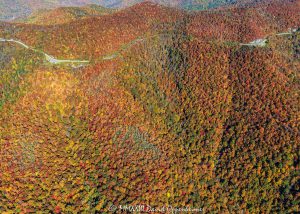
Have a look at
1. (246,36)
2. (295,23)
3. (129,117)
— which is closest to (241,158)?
(129,117)

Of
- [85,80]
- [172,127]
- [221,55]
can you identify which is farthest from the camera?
[221,55]

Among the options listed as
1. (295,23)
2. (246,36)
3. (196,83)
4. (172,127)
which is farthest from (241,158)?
(295,23)

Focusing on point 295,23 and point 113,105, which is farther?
point 295,23

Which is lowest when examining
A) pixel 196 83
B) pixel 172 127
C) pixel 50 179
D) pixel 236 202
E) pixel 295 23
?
pixel 236 202

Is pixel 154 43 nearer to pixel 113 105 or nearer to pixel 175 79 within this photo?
pixel 175 79

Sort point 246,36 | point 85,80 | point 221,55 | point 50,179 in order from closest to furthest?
point 50,179 < point 85,80 < point 221,55 < point 246,36

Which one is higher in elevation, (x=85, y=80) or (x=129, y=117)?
(x=85, y=80)

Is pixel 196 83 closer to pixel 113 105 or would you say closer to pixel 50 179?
pixel 113 105
